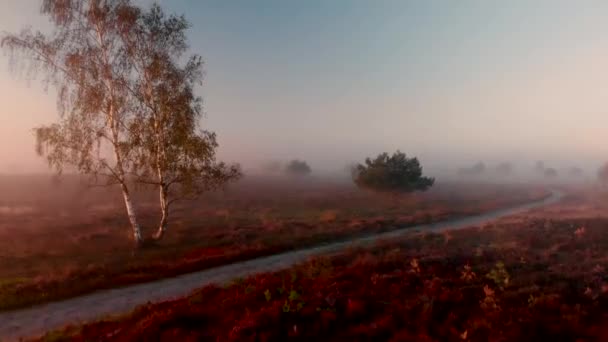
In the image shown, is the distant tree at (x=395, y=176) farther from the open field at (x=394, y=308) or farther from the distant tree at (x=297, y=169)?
the distant tree at (x=297, y=169)

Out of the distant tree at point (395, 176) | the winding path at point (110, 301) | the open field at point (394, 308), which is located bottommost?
the winding path at point (110, 301)

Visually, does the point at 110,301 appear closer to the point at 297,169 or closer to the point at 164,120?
the point at 164,120

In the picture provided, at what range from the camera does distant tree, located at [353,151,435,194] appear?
186 ft

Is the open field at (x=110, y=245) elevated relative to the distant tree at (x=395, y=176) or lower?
lower

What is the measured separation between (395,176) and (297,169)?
8603 cm

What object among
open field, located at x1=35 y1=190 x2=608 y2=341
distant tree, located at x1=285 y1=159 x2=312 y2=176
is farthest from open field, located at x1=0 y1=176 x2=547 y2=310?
distant tree, located at x1=285 y1=159 x2=312 y2=176

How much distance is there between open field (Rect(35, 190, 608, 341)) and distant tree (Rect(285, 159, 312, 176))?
12496cm

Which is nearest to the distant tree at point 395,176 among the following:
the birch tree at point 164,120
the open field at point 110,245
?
the open field at point 110,245

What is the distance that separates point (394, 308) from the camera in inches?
398

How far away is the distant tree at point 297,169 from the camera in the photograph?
14038 cm

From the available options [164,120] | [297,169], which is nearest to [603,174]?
[297,169]

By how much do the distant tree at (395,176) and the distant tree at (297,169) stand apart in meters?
81.4

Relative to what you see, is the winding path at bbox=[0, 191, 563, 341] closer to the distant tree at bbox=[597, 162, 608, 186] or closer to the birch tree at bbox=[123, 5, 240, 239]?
the birch tree at bbox=[123, 5, 240, 239]

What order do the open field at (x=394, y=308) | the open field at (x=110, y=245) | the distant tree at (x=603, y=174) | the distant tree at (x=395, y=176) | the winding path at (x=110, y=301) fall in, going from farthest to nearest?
1. the distant tree at (x=603, y=174)
2. the distant tree at (x=395, y=176)
3. the open field at (x=110, y=245)
4. the winding path at (x=110, y=301)
5. the open field at (x=394, y=308)
